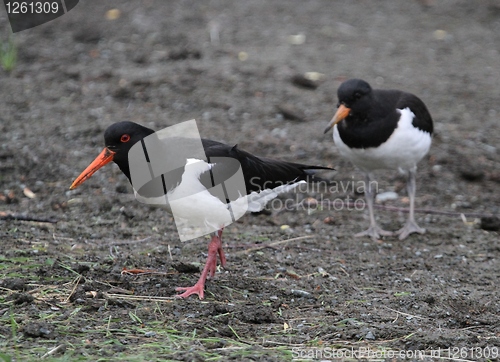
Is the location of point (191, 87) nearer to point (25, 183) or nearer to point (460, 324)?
point (25, 183)

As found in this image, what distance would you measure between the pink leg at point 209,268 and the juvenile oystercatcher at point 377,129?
5.20ft

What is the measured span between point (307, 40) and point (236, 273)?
640cm

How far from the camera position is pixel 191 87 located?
29.0 feet

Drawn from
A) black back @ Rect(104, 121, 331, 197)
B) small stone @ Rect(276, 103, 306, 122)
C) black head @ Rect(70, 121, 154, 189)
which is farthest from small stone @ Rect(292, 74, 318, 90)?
black head @ Rect(70, 121, 154, 189)

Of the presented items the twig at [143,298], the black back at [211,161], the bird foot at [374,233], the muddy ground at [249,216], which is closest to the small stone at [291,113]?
the muddy ground at [249,216]

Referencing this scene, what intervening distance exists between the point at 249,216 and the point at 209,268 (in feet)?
6.07

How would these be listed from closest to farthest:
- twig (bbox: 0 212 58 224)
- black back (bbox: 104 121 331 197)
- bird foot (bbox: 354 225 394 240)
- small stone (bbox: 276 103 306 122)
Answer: black back (bbox: 104 121 331 197), twig (bbox: 0 212 58 224), bird foot (bbox: 354 225 394 240), small stone (bbox: 276 103 306 122)

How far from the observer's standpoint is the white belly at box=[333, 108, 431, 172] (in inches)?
240

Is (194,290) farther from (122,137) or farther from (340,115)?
(340,115)

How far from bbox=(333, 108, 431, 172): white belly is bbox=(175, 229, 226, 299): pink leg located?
5.92ft

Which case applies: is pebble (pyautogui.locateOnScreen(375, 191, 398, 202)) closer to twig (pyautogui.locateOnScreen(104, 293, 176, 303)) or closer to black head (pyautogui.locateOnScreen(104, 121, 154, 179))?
black head (pyautogui.locateOnScreen(104, 121, 154, 179))

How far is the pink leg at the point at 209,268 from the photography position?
4562 mm

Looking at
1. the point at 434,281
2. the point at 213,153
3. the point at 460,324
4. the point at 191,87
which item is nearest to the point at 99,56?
the point at 191,87

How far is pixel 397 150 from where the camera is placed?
20.1 ft
